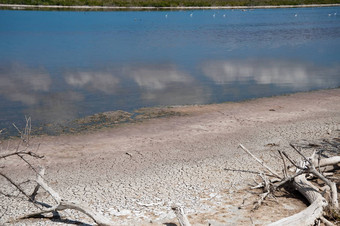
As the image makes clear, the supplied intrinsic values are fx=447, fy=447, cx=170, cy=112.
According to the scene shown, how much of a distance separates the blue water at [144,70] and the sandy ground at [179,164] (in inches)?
75.2

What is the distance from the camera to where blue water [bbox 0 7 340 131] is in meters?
11.2

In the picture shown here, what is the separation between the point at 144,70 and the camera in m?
15.9

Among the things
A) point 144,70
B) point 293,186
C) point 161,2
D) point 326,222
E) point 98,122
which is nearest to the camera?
point 326,222

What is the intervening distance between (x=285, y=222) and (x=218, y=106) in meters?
6.47

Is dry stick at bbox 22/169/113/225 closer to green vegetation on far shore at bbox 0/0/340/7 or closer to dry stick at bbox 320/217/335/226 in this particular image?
dry stick at bbox 320/217/335/226

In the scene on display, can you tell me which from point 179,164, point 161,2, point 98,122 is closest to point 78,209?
point 179,164

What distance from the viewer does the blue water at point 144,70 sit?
11219 mm

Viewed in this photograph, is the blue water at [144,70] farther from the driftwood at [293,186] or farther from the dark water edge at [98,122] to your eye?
the driftwood at [293,186]

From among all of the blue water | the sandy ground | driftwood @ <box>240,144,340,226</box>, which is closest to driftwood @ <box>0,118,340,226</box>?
driftwood @ <box>240,144,340,226</box>

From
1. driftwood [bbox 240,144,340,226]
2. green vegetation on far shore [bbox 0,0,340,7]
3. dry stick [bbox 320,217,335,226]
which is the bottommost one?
green vegetation on far shore [bbox 0,0,340,7]

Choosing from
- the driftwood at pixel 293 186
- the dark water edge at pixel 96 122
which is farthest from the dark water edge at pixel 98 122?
the driftwood at pixel 293 186

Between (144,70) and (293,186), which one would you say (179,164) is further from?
(144,70)

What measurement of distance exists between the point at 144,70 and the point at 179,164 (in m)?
9.63

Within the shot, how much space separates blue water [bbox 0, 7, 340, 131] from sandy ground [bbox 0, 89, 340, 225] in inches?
75.2
